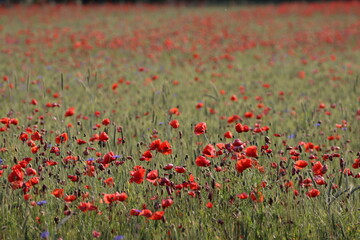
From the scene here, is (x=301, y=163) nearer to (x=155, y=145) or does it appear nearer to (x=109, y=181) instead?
(x=155, y=145)

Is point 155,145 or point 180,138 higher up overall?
point 155,145

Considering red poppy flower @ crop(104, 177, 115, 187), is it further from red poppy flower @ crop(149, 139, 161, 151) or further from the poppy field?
red poppy flower @ crop(149, 139, 161, 151)

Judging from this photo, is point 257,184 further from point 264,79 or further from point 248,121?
point 264,79

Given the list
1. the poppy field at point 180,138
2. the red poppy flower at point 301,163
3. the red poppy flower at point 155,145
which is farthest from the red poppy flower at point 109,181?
the red poppy flower at point 301,163

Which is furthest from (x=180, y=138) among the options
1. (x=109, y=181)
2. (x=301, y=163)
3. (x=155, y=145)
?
(x=301, y=163)

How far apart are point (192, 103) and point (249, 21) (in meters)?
12.5

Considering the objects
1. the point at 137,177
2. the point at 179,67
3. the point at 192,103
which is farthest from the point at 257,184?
the point at 179,67

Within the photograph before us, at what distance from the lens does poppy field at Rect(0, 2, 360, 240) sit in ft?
8.53

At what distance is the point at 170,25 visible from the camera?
1588 cm

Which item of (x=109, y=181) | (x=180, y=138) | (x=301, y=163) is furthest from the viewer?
(x=180, y=138)

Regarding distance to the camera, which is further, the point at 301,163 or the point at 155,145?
the point at 155,145

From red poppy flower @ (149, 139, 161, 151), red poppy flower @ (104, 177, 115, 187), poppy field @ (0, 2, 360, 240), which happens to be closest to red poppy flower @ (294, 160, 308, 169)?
poppy field @ (0, 2, 360, 240)

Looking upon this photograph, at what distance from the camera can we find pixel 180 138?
11.6 feet

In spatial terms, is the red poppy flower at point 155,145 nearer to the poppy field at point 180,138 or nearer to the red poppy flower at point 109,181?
the poppy field at point 180,138
